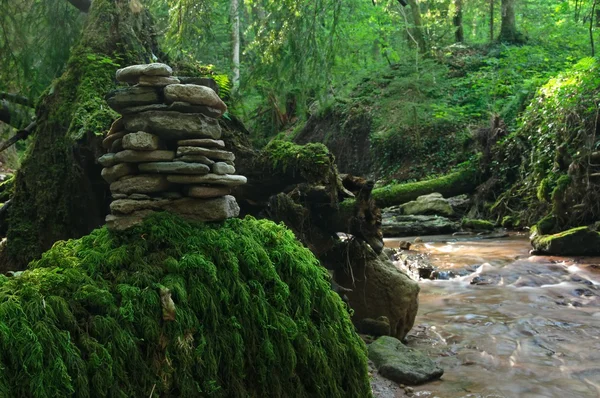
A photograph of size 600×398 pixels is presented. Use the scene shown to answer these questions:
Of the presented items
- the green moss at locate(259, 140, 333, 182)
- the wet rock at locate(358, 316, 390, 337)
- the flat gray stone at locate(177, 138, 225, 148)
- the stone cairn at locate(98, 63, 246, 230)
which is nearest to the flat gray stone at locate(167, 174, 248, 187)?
the stone cairn at locate(98, 63, 246, 230)

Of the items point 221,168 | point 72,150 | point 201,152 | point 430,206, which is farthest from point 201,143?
point 430,206

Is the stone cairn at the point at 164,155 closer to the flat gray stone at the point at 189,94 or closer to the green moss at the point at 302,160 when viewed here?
the flat gray stone at the point at 189,94

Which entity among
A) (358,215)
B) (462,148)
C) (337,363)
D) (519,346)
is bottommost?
(519,346)

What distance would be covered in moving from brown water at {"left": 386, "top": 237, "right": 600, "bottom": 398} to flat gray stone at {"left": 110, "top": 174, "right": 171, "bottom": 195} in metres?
2.69

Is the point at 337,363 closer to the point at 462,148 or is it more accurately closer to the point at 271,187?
the point at 271,187

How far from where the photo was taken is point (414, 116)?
18141mm

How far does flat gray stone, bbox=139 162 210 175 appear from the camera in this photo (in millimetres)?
3634

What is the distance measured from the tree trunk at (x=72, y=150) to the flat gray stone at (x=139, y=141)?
1.88 m

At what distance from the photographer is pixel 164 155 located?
3.72m

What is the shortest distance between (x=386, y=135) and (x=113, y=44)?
51.4ft

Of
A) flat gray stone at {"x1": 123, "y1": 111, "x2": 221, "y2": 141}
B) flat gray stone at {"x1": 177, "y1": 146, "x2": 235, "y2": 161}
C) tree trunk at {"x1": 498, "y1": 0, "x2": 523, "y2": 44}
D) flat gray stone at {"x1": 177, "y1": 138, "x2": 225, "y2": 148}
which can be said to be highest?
tree trunk at {"x1": 498, "y1": 0, "x2": 523, "y2": 44}

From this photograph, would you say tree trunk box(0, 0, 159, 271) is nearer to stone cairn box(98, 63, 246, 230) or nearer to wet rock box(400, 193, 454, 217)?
stone cairn box(98, 63, 246, 230)

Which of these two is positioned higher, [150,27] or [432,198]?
[150,27]

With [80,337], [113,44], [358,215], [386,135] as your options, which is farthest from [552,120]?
[80,337]
